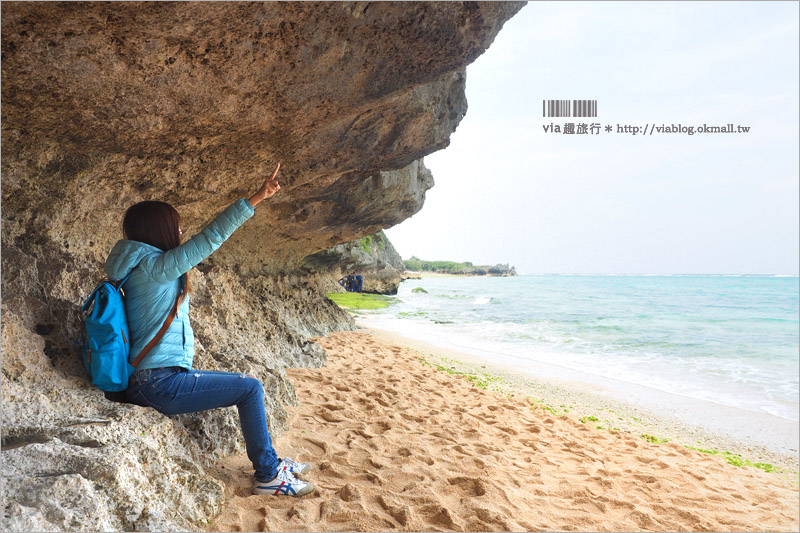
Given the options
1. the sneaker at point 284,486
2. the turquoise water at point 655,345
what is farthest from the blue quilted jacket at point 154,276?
the turquoise water at point 655,345

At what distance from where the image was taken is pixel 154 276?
2814mm

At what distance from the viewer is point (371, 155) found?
599 centimetres

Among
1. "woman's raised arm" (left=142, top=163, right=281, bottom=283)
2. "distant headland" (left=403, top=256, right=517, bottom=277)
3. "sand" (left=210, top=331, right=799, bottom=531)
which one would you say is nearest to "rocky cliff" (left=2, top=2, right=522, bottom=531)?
"sand" (left=210, top=331, right=799, bottom=531)

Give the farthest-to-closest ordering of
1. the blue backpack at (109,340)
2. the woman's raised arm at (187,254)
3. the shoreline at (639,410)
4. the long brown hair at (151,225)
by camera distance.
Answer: the shoreline at (639,410) → the long brown hair at (151,225) → the woman's raised arm at (187,254) → the blue backpack at (109,340)

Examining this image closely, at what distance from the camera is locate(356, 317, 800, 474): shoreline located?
246 inches

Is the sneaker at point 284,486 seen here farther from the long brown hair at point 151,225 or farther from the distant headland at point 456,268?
the distant headland at point 456,268

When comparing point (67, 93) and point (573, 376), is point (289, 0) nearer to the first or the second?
point (67, 93)

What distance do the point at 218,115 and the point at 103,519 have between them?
2.95 metres

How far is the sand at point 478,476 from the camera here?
3.16 meters

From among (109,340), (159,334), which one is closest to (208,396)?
(159,334)

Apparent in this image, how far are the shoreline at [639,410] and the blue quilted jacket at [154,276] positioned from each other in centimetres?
554

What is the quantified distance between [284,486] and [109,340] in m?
1.49

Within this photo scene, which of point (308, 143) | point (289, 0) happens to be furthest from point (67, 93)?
point (308, 143)

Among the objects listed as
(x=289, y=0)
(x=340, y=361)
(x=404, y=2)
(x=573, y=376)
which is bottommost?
(x=573, y=376)
